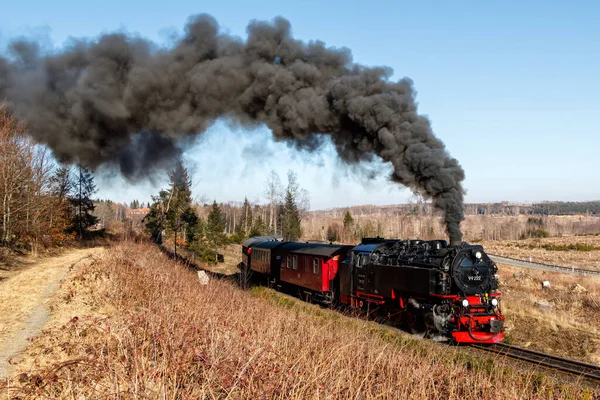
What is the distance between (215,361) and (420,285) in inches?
298

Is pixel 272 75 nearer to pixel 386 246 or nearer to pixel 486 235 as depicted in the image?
pixel 386 246

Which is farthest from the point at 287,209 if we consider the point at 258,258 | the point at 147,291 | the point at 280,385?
the point at 280,385

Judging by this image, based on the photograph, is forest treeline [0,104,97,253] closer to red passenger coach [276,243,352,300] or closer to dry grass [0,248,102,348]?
dry grass [0,248,102,348]

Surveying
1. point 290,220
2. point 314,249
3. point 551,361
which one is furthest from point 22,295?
point 290,220

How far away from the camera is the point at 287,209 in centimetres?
5250

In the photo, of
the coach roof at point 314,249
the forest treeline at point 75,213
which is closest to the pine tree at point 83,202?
the forest treeline at point 75,213

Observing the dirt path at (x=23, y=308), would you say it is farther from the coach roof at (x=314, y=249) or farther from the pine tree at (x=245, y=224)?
the pine tree at (x=245, y=224)

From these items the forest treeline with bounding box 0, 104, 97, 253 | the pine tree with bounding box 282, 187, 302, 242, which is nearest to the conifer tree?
the pine tree with bounding box 282, 187, 302, 242

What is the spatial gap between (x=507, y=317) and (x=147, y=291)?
11.2 meters

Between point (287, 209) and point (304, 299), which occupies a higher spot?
point (287, 209)

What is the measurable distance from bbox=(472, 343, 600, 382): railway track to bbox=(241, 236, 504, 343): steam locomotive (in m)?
0.37

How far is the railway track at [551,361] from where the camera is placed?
850 cm

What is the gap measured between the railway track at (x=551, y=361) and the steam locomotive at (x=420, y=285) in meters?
0.37

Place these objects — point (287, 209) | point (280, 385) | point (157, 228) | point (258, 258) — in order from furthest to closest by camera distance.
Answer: point (287, 209) → point (157, 228) → point (258, 258) → point (280, 385)
